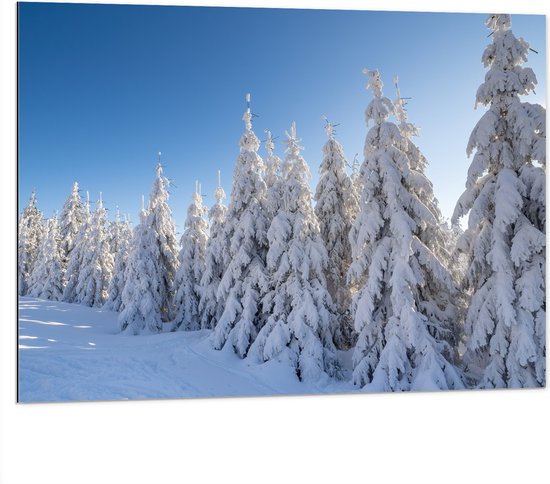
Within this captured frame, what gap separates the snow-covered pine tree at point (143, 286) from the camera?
17250 mm

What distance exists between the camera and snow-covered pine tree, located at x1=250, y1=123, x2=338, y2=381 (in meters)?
10.5

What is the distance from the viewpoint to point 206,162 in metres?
9.67

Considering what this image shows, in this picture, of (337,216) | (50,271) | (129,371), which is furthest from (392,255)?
(50,271)

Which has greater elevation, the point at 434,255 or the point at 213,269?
the point at 434,255

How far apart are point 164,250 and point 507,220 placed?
53.8ft

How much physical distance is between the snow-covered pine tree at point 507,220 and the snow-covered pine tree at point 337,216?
4985 millimetres

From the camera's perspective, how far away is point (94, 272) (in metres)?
25.9

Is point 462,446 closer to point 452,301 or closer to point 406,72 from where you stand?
point 452,301

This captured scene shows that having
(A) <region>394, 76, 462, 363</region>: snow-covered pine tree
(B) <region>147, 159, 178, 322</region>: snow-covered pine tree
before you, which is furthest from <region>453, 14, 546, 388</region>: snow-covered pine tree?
(B) <region>147, 159, 178, 322</region>: snow-covered pine tree

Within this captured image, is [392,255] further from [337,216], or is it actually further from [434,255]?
[337,216]

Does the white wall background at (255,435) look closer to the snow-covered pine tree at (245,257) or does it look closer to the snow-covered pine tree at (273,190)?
the snow-covered pine tree at (245,257)

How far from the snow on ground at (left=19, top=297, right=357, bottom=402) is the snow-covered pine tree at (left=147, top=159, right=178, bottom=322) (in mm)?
7541

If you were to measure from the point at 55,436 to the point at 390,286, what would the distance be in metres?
7.90

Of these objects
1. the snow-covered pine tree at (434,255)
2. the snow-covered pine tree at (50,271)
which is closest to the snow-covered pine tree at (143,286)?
the snow-covered pine tree at (50,271)
